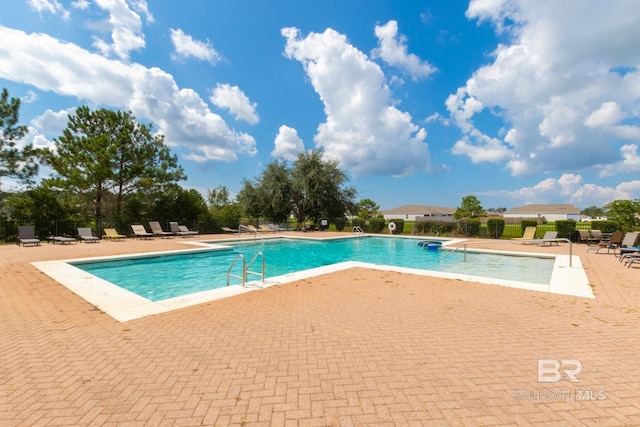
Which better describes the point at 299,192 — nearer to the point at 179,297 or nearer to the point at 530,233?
the point at 530,233

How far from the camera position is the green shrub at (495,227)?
2120cm

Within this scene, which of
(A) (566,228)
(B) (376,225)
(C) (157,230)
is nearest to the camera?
(A) (566,228)

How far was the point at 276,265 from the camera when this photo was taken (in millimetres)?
12180

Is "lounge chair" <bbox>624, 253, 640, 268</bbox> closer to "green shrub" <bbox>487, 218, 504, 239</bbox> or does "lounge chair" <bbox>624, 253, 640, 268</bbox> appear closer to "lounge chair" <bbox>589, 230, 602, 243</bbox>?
"lounge chair" <bbox>589, 230, 602, 243</bbox>

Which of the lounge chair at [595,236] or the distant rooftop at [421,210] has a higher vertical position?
the distant rooftop at [421,210]

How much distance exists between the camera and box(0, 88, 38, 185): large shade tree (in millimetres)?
16453

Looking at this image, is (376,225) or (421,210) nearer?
(376,225)

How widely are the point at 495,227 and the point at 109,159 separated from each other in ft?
90.7

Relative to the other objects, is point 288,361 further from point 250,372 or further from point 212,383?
point 212,383

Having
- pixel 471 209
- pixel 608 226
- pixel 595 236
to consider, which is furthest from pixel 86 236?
pixel 471 209

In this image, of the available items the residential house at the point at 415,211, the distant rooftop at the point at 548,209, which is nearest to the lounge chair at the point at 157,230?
the residential house at the point at 415,211

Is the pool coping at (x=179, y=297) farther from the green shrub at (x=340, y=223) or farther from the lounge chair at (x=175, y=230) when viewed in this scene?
the green shrub at (x=340, y=223)

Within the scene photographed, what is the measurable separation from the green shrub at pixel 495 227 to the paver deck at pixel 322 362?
1732 cm

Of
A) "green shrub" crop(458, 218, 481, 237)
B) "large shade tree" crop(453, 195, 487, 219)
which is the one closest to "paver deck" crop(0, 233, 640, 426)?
"green shrub" crop(458, 218, 481, 237)
